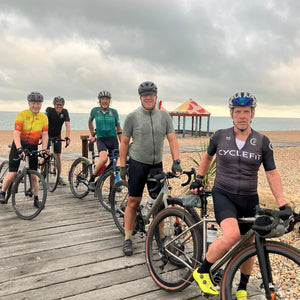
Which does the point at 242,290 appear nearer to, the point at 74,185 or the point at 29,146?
the point at 29,146

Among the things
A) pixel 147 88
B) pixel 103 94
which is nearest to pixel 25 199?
pixel 103 94

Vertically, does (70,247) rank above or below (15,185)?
below

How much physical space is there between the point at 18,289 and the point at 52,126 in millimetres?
4936

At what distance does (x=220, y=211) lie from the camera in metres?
2.64

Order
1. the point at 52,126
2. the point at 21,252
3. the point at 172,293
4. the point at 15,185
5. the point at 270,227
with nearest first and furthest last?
the point at 270,227, the point at 172,293, the point at 21,252, the point at 15,185, the point at 52,126

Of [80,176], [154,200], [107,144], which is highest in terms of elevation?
[107,144]

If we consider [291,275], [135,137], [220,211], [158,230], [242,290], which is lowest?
[291,275]

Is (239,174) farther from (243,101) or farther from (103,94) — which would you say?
(103,94)

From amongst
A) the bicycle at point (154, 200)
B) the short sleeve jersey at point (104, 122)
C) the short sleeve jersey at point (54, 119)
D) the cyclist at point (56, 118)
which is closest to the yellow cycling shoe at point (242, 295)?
the bicycle at point (154, 200)

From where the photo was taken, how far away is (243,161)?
8.74 feet

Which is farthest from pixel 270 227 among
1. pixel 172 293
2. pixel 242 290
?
pixel 172 293

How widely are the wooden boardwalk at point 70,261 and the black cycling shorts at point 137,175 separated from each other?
84 cm

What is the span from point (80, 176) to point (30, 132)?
1.62 meters

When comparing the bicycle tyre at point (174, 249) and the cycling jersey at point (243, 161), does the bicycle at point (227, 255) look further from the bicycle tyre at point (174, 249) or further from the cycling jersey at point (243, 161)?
the cycling jersey at point (243, 161)
